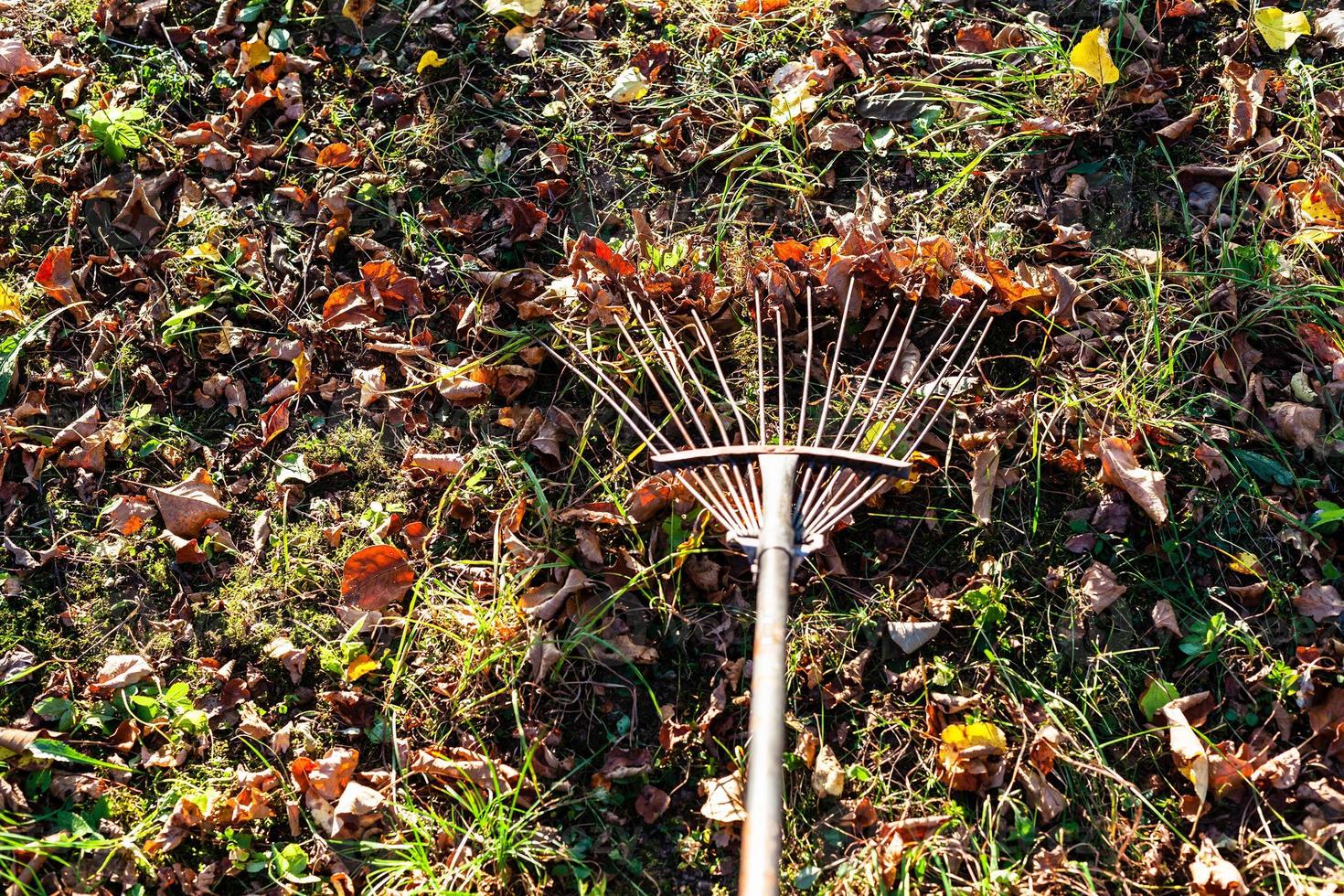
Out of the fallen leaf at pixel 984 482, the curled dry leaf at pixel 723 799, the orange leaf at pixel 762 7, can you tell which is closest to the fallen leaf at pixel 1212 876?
the fallen leaf at pixel 984 482

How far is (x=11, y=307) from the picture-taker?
2.97 metres

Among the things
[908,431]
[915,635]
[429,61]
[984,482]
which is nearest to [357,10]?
[429,61]

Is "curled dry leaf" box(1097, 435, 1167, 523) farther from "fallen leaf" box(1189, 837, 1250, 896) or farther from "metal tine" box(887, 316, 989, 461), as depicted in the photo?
"fallen leaf" box(1189, 837, 1250, 896)

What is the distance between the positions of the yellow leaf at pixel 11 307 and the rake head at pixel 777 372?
168cm

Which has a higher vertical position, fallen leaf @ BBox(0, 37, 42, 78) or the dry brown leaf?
fallen leaf @ BBox(0, 37, 42, 78)

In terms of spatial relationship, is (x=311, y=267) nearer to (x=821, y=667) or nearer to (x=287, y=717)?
(x=287, y=717)

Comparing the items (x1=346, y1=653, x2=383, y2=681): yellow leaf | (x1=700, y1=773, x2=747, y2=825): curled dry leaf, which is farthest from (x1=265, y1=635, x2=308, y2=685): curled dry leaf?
(x1=700, y1=773, x2=747, y2=825): curled dry leaf

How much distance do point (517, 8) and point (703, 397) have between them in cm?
176

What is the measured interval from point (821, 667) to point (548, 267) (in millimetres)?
1472

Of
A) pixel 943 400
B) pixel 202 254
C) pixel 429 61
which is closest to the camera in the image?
pixel 943 400

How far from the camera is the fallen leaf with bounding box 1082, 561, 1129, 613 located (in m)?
2.50

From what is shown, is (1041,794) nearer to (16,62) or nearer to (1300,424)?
(1300,424)

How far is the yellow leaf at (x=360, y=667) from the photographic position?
8.28 feet

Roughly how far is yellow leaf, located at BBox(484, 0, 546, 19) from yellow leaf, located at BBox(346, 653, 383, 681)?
2.21m
